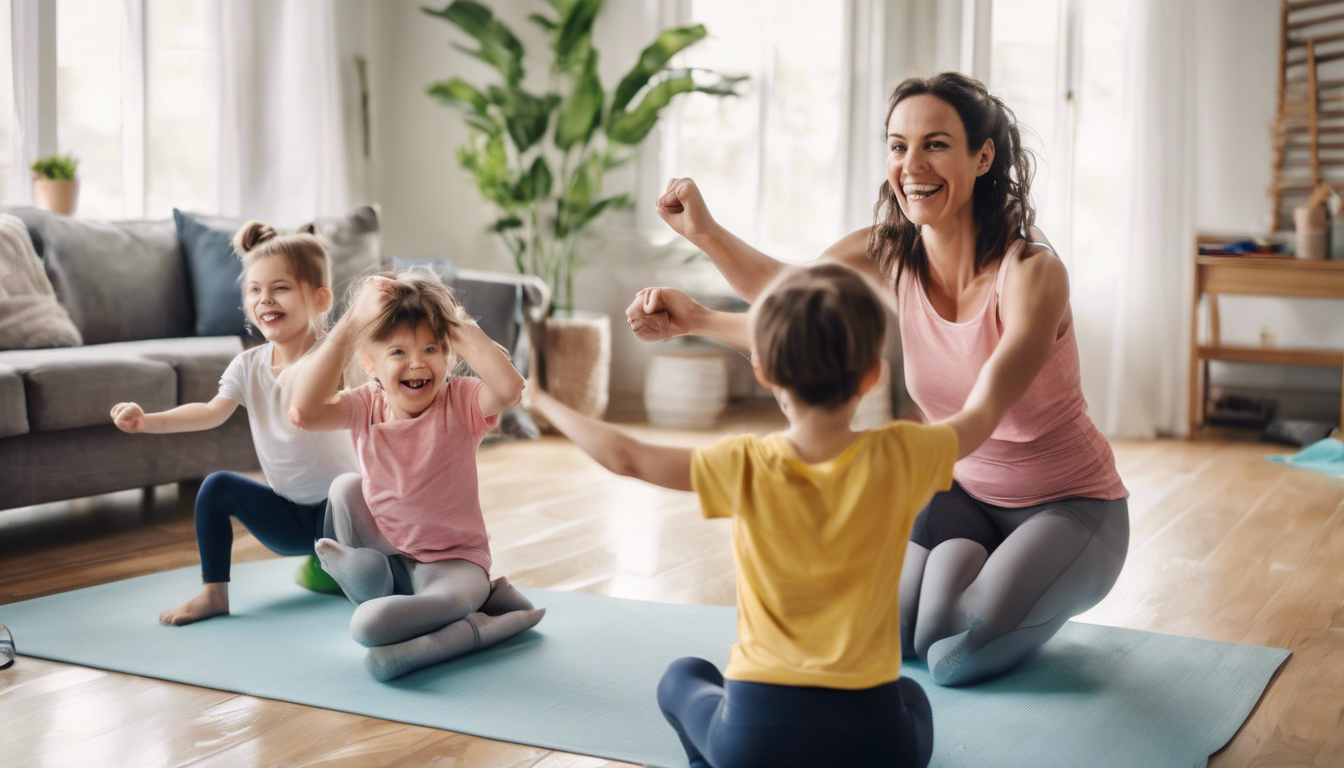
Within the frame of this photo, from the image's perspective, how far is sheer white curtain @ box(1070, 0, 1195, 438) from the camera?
4367 millimetres

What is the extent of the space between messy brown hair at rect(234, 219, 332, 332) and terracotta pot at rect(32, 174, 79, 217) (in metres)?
1.65

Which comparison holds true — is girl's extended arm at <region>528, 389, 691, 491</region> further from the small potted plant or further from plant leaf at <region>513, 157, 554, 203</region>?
plant leaf at <region>513, 157, 554, 203</region>

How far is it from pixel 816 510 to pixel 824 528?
20mm

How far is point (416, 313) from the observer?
1.80 m

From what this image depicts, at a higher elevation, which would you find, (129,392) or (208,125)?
(208,125)

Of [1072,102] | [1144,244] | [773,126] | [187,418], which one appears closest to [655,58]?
[773,126]

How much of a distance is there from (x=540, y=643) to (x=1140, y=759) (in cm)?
91

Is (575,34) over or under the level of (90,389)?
over

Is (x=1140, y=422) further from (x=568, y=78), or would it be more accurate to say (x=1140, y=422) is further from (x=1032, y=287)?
(x=1032, y=287)

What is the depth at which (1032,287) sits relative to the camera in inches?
64.5

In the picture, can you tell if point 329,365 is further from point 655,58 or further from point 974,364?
point 655,58

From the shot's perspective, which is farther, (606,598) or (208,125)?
(208,125)

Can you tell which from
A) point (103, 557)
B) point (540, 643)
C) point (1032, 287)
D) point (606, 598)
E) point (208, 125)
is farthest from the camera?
point (208, 125)

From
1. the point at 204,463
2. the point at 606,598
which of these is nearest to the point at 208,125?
the point at 204,463
